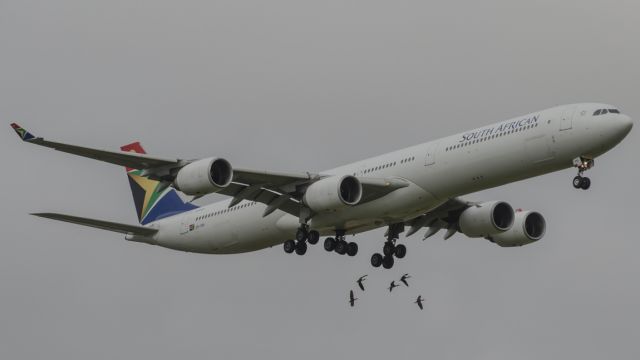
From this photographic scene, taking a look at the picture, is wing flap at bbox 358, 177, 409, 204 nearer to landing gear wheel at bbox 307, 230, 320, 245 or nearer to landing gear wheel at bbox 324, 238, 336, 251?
landing gear wheel at bbox 307, 230, 320, 245

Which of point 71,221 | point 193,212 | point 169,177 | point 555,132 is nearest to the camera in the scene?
point 555,132

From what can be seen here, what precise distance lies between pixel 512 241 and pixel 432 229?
345 centimetres

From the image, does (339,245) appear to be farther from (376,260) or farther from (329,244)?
(376,260)

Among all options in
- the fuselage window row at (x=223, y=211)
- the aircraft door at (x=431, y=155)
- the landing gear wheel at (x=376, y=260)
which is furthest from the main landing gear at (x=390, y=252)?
the aircraft door at (x=431, y=155)

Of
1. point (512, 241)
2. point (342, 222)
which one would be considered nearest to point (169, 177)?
point (342, 222)

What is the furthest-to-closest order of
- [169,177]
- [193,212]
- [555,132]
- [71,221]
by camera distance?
[193,212] < [71,221] < [169,177] < [555,132]

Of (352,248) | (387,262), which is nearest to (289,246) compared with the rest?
(352,248)

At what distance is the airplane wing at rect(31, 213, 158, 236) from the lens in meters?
50.7

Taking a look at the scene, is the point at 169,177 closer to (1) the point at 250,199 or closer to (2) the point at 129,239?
(1) the point at 250,199

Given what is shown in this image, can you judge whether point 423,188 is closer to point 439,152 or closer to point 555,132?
point 439,152

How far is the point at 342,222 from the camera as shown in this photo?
50844mm

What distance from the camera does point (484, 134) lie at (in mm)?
47219

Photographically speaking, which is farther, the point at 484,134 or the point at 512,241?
the point at 512,241

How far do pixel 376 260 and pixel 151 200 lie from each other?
1213cm
